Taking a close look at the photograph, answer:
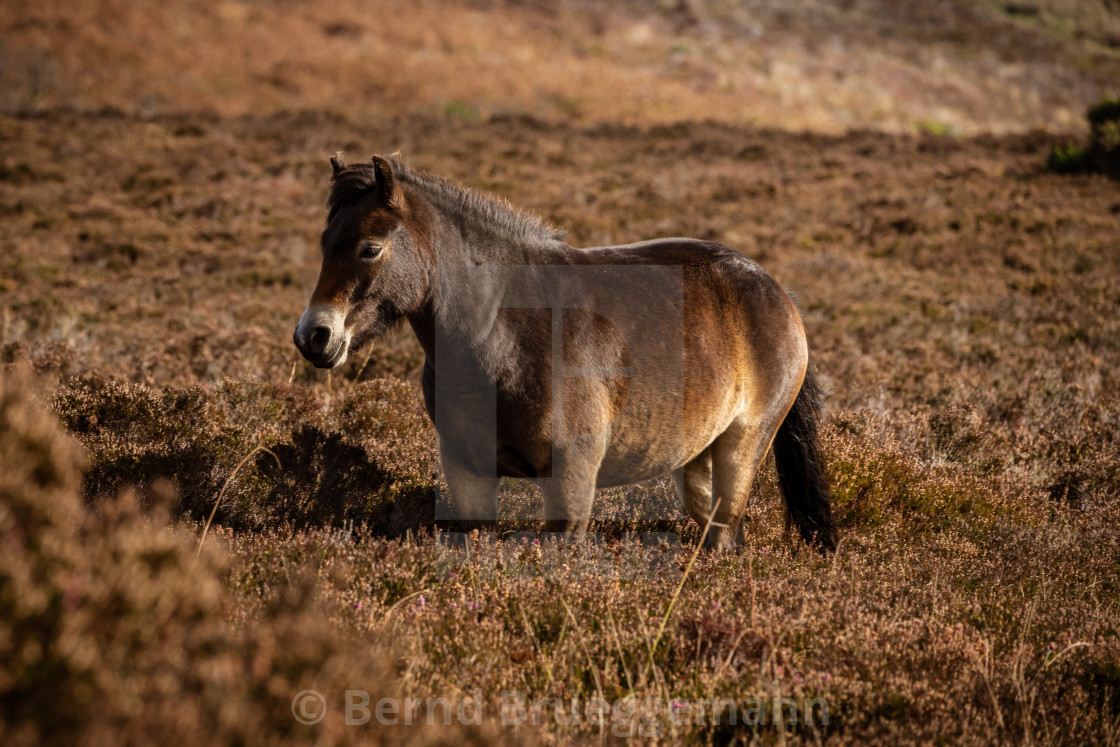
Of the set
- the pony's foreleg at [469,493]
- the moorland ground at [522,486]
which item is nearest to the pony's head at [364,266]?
the pony's foreleg at [469,493]

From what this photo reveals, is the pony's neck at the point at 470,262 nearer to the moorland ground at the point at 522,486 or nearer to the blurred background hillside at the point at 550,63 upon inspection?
the moorland ground at the point at 522,486

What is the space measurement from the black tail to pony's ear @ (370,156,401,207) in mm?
2919

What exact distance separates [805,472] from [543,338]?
7.13ft

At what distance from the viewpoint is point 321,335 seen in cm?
319

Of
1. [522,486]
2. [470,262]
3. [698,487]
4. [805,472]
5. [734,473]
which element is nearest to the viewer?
[470,262]

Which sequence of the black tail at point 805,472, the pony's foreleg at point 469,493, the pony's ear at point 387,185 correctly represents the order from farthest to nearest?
1. the black tail at point 805,472
2. the pony's foreleg at point 469,493
3. the pony's ear at point 387,185

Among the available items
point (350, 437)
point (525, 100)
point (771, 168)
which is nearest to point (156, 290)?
point (350, 437)

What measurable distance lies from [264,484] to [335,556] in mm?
1179

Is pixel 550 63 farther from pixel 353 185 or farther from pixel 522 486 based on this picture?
pixel 353 185

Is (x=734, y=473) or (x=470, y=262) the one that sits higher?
(x=470, y=262)

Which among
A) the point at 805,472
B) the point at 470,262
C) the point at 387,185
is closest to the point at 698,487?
the point at 805,472

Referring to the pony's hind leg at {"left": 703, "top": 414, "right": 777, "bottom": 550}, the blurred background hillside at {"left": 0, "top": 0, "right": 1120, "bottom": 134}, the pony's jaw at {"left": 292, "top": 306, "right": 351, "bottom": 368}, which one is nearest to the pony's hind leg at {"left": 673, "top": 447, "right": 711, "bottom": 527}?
the pony's hind leg at {"left": 703, "top": 414, "right": 777, "bottom": 550}

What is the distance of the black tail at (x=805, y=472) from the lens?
15.0 ft

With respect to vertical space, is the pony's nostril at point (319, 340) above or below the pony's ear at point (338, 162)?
below
